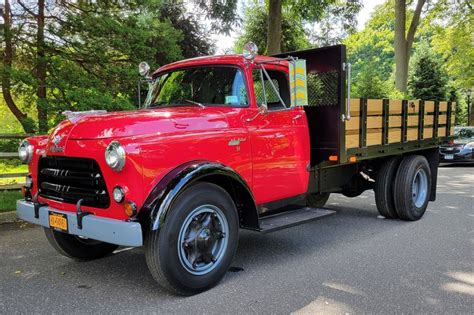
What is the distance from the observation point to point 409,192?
7180mm

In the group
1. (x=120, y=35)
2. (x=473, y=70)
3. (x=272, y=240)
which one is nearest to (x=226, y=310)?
(x=272, y=240)

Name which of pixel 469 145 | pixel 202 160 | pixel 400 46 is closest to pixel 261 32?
pixel 400 46

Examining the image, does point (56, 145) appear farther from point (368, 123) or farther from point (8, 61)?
point (8, 61)

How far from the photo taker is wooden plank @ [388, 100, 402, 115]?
689 centimetres

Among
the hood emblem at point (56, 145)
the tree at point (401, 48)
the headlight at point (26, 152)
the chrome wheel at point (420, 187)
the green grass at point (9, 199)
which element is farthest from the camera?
the tree at point (401, 48)

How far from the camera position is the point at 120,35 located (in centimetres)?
935

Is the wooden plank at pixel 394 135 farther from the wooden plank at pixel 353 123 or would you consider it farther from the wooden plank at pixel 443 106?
the wooden plank at pixel 443 106

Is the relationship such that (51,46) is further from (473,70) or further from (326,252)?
(473,70)

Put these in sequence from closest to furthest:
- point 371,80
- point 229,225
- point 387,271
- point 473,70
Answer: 1. point 229,225
2. point 387,271
3. point 371,80
4. point 473,70

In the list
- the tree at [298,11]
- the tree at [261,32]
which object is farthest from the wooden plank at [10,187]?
the tree at [261,32]

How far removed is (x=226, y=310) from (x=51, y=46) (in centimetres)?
721

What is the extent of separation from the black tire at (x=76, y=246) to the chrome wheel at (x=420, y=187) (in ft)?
16.4

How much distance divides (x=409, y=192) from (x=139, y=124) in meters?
4.78

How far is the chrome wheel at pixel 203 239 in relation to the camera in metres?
4.21
